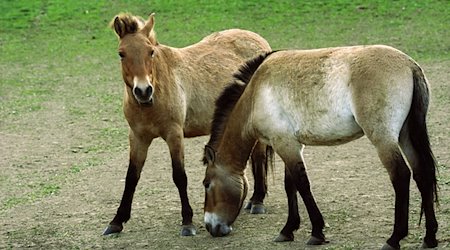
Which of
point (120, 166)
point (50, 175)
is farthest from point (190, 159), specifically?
point (50, 175)

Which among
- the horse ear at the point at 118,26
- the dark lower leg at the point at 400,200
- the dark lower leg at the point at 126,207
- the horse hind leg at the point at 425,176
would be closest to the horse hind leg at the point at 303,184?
the dark lower leg at the point at 400,200

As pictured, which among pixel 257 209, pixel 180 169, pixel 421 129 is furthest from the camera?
pixel 257 209

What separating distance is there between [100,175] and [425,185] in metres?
4.74

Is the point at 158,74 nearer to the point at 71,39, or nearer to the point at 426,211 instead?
the point at 426,211

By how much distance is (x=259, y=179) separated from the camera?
8.55m

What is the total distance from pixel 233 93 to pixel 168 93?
84 centimetres

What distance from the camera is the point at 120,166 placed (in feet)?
34.9

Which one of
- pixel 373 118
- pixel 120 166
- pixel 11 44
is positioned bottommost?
pixel 11 44

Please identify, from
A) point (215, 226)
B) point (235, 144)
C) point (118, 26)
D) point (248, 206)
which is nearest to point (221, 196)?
point (215, 226)

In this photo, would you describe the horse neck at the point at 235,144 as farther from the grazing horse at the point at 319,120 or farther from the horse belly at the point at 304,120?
the horse belly at the point at 304,120

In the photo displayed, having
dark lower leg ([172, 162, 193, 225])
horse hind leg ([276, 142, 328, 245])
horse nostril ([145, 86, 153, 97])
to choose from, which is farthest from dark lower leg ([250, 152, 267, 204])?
horse nostril ([145, 86, 153, 97])

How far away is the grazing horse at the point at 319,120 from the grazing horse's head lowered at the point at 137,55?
0.64m

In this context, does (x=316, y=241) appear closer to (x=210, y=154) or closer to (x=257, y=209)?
(x=210, y=154)

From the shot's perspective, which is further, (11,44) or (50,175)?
(11,44)
